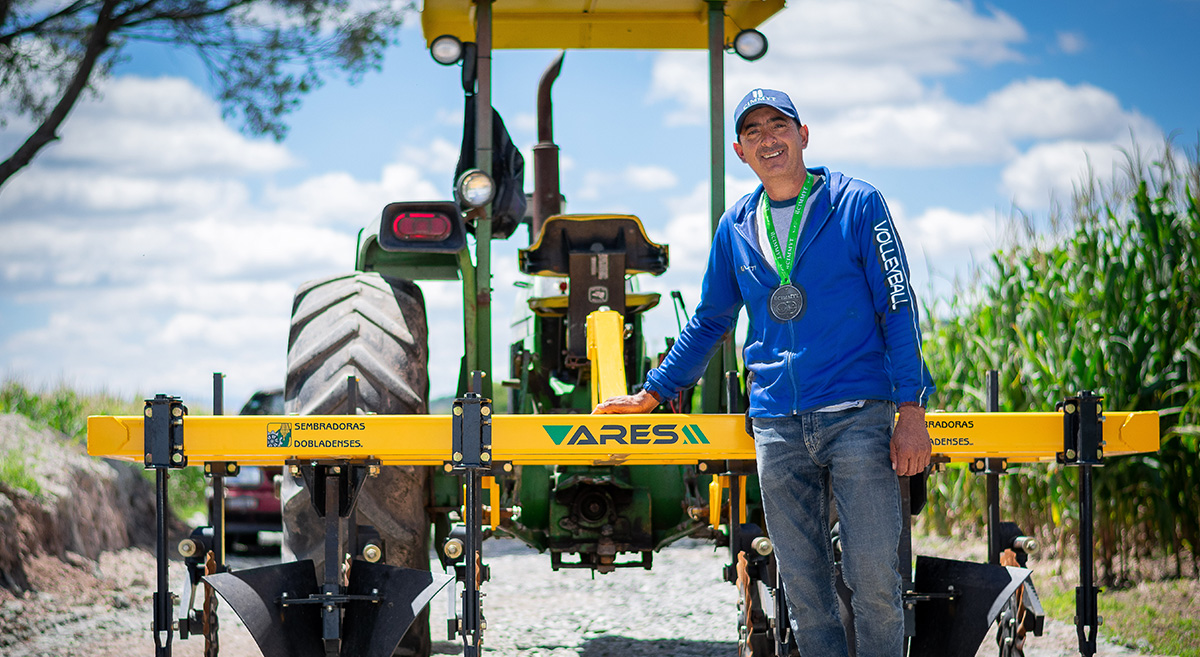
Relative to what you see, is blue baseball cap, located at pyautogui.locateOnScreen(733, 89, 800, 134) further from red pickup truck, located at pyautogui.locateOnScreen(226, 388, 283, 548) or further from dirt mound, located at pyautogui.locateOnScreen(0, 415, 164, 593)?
red pickup truck, located at pyautogui.locateOnScreen(226, 388, 283, 548)

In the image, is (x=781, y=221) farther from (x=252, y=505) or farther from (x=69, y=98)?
(x=69, y=98)

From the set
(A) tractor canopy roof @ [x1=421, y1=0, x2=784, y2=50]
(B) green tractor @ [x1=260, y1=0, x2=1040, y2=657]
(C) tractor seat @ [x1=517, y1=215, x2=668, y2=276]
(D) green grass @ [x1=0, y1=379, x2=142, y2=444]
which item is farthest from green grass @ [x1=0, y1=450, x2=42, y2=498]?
(C) tractor seat @ [x1=517, y1=215, x2=668, y2=276]

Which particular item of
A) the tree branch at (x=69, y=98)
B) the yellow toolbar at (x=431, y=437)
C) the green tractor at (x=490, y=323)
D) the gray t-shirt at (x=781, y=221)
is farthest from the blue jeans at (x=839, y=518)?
the tree branch at (x=69, y=98)

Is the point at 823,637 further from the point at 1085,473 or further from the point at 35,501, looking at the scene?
the point at 35,501

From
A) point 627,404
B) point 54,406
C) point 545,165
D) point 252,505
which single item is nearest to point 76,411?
point 54,406

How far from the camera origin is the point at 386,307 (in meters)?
4.32

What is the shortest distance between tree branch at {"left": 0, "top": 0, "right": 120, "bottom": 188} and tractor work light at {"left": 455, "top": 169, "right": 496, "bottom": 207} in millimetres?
6245

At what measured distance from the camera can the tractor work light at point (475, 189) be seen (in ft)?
13.7

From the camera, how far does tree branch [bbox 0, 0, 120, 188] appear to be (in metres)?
8.99

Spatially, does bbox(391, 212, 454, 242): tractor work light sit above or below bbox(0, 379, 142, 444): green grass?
above

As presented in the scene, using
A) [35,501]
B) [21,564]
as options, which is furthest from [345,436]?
[35,501]

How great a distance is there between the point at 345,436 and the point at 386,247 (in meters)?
1.02

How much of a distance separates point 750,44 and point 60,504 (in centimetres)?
581

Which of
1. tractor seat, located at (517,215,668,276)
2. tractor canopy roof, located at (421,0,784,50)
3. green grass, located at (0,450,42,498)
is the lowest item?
green grass, located at (0,450,42,498)
